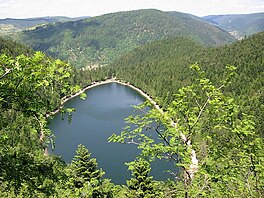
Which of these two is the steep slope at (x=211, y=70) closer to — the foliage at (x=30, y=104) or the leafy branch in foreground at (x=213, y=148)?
the leafy branch in foreground at (x=213, y=148)

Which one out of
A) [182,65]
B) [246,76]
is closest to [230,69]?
[246,76]

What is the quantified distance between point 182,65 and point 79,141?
76.8m

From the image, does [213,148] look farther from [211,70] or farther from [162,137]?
[211,70]

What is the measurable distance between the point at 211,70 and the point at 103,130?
5419 cm

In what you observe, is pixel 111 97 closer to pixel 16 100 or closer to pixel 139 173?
pixel 139 173

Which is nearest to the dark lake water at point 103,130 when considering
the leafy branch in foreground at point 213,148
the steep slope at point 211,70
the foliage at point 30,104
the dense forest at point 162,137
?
the steep slope at point 211,70

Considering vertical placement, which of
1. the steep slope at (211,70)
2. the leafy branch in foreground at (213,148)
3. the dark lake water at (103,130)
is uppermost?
the leafy branch in foreground at (213,148)

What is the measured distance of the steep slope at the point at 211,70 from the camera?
82875mm

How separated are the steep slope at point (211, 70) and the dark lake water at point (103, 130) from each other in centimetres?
1229

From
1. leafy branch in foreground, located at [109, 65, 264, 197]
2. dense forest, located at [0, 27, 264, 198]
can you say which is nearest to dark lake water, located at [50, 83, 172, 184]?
dense forest, located at [0, 27, 264, 198]

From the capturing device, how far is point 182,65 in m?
131

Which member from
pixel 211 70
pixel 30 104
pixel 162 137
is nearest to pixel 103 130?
pixel 211 70

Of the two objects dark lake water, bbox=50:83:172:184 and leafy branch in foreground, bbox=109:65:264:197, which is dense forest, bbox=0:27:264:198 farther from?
dark lake water, bbox=50:83:172:184

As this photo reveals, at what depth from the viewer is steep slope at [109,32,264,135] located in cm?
8288
